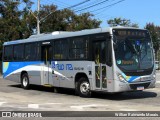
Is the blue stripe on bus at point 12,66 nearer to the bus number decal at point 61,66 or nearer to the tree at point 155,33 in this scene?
the bus number decal at point 61,66

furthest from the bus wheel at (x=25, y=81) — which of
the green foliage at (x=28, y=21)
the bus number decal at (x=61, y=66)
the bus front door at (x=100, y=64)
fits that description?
the green foliage at (x=28, y=21)

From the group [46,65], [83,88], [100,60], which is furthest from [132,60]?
[46,65]

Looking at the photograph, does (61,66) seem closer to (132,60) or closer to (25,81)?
(132,60)

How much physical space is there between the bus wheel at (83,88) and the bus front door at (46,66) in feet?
9.30

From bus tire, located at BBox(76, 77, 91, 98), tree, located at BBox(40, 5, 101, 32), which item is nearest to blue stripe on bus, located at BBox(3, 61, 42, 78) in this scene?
bus tire, located at BBox(76, 77, 91, 98)

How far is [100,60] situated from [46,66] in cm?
493

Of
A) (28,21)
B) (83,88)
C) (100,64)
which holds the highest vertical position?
(28,21)

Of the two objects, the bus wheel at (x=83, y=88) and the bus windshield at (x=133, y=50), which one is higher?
the bus windshield at (x=133, y=50)

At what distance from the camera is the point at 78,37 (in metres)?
17.9

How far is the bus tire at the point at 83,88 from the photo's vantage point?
56.5ft

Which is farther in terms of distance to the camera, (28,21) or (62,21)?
(62,21)

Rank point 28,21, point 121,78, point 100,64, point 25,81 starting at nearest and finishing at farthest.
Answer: point 121,78, point 100,64, point 25,81, point 28,21

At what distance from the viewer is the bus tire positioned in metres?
17.2

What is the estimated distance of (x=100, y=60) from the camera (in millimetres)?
16391
